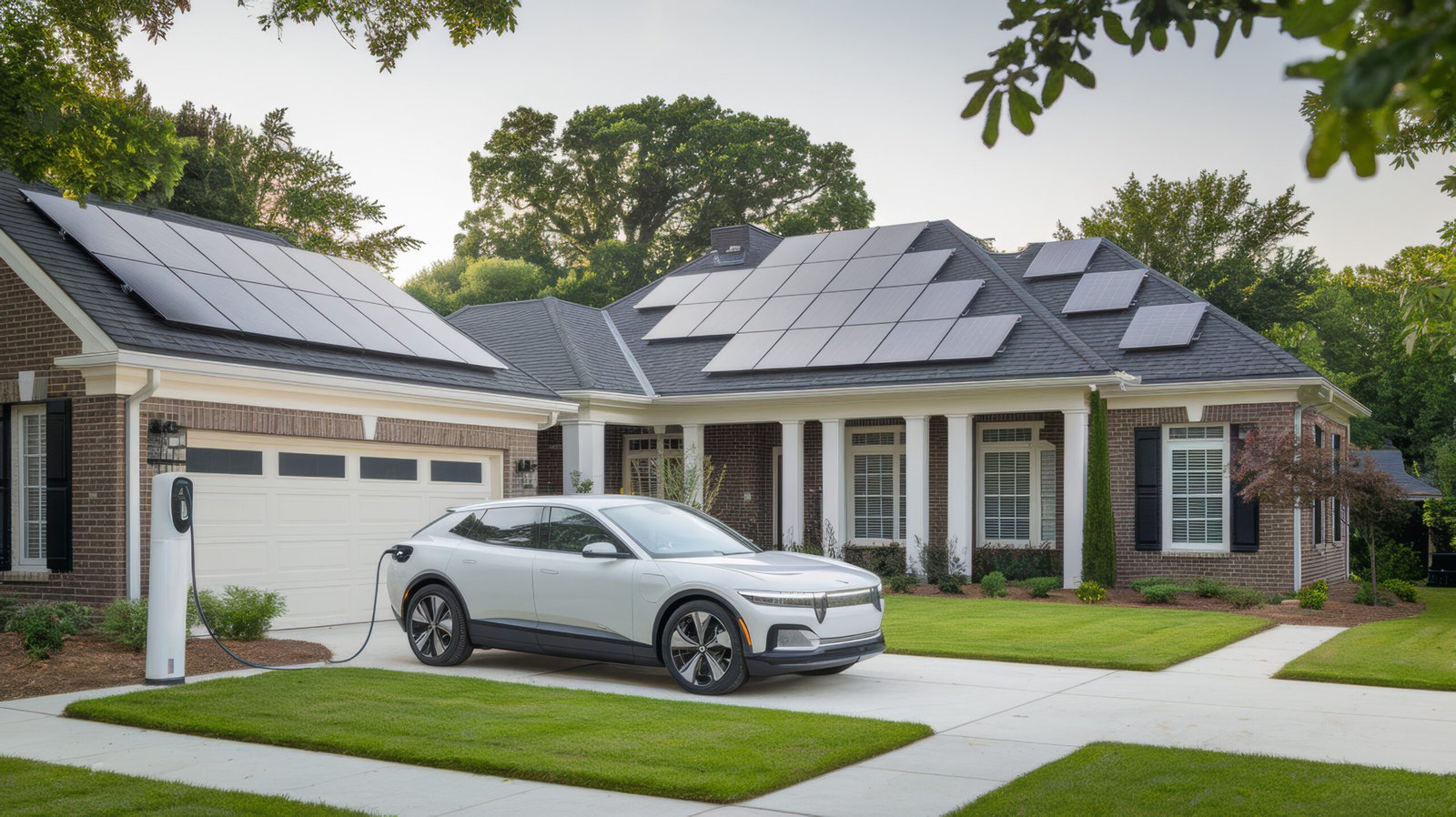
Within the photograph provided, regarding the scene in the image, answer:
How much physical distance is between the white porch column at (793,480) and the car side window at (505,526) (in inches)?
423

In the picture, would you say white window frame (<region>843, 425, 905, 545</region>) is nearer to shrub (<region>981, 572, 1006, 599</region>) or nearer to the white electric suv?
shrub (<region>981, 572, 1006, 599</region>)

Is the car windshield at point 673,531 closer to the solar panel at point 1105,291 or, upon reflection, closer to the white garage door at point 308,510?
the white garage door at point 308,510

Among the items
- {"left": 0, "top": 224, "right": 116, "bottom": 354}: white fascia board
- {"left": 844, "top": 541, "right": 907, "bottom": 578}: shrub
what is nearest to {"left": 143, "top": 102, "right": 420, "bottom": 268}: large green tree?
{"left": 0, "top": 224, "right": 116, "bottom": 354}: white fascia board

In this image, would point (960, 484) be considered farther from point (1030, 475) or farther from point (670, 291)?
point (670, 291)

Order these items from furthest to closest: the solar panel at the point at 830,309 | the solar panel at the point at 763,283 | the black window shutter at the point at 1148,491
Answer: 1. the solar panel at the point at 763,283
2. the solar panel at the point at 830,309
3. the black window shutter at the point at 1148,491

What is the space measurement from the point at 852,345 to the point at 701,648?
1253cm

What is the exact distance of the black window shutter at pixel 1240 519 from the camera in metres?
19.1

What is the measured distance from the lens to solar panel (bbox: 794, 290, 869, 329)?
22.8 m

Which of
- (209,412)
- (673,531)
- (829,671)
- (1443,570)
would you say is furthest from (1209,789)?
(1443,570)

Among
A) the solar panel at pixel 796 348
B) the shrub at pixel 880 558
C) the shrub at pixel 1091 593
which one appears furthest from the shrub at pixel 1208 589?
the solar panel at pixel 796 348

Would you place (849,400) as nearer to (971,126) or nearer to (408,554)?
(408,554)

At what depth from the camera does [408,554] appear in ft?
37.3

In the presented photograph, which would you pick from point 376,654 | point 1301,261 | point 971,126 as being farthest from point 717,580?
point 1301,261

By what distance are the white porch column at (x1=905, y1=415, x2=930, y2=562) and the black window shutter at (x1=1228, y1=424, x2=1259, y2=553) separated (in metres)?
4.78
